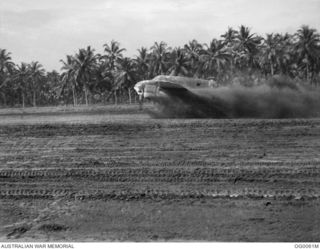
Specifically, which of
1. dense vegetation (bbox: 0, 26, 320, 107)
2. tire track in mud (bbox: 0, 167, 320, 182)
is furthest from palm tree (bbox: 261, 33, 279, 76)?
tire track in mud (bbox: 0, 167, 320, 182)

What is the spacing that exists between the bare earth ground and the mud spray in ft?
19.2

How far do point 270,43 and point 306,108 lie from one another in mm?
36993

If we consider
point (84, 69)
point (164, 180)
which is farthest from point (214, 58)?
point (164, 180)

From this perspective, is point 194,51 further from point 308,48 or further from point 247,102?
point 247,102

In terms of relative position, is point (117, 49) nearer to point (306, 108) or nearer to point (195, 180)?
point (306, 108)

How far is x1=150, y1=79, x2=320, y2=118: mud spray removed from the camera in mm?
19672

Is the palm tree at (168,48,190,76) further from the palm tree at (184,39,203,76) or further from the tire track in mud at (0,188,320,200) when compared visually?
the tire track in mud at (0,188,320,200)

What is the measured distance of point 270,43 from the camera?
178ft

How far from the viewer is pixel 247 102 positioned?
20047 millimetres

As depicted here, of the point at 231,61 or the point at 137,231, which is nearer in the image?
the point at 137,231

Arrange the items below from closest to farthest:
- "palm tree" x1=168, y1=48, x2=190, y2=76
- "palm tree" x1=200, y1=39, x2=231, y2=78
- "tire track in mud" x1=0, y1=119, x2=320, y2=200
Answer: "tire track in mud" x1=0, y1=119, x2=320, y2=200
"palm tree" x1=168, y1=48, x2=190, y2=76
"palm tree" x1=200, y1=39, x2=231, y2=78

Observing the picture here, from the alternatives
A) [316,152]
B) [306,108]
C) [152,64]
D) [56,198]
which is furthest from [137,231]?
[152,64]

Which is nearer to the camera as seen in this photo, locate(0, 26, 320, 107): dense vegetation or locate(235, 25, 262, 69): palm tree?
locate(0, 26, 320, 107): dense vegetation

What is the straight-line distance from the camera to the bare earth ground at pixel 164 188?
5719 mm
